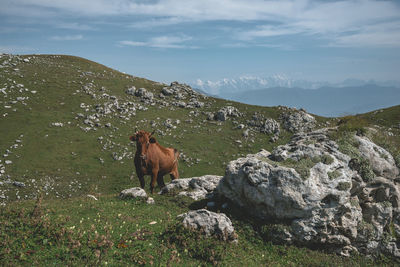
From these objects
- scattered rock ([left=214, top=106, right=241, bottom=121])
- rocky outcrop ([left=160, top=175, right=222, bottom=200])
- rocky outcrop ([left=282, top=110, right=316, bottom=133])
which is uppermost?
scattered rock ([left=214, top=106, right=241, bottom=121])

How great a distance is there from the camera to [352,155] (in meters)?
15.4

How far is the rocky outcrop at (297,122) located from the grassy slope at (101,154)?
3318 mm

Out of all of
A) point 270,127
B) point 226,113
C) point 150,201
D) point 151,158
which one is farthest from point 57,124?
point 270,127

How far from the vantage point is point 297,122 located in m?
65.4

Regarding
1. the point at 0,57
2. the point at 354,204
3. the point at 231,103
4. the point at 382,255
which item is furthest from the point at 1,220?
the point at 0,57

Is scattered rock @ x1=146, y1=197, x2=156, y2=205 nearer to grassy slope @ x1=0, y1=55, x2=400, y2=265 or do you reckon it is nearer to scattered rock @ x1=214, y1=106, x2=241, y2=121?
grassy slope @ x1=0, y1=55, x2=400, y2=265

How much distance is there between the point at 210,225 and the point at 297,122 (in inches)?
2328

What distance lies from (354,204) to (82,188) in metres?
33.8

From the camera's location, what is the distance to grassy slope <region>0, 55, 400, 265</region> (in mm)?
10688

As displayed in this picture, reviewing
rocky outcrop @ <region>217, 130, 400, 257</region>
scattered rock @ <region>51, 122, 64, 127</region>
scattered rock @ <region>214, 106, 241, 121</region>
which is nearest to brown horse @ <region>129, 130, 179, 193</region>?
rocky outcrop @ <region>217, 130, 400, 257</region>

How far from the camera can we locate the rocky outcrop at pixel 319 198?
13234 millimetres

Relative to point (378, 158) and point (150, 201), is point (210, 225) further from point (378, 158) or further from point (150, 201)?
point (378, 158)

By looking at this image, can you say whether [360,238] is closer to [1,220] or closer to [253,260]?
[253,260]

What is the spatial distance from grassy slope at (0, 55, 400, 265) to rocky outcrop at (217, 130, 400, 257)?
1.09 metres
